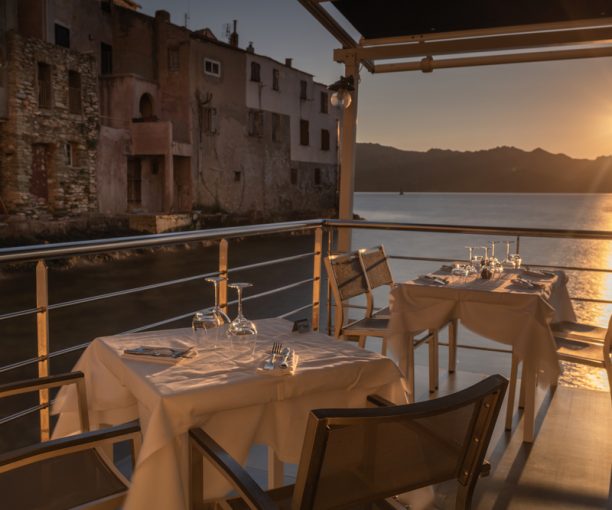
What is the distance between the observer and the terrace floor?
2.48 meters

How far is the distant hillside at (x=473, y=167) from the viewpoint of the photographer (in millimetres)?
71188

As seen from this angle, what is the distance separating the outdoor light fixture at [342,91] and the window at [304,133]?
1003 inches

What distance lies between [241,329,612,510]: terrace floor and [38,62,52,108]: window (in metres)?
18.9

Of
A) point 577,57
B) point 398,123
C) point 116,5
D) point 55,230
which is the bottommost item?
point 55,230

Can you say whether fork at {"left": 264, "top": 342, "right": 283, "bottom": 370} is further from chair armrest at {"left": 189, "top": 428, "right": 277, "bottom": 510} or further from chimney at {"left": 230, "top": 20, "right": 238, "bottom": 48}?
chimney at {"left": 230, "top": 20, "right": 238, "bottom": 48}

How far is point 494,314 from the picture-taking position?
11.1 feet

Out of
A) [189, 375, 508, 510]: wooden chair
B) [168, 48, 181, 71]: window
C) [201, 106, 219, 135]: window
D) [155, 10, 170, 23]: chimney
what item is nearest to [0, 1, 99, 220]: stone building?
[168, 48, 181, 71]: window

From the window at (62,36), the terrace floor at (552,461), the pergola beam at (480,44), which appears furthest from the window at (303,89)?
the terrace floor at (552,461)

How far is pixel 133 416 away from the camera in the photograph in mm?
1991

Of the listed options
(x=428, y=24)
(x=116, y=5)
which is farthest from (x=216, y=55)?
(x=428, y=24)

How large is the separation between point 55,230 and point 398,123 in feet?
78.1

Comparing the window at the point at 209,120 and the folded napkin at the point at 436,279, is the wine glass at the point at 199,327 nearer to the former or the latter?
the folded napkin at the point at 436,279

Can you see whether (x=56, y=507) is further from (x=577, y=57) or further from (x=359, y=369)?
(x=577, y=57)

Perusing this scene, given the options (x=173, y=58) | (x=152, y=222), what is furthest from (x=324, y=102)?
(x=152, y=222)
